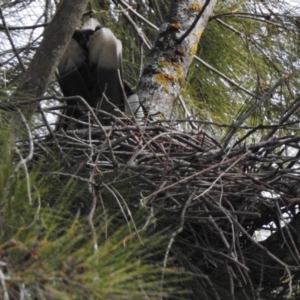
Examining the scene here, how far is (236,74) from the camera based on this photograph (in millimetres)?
3641

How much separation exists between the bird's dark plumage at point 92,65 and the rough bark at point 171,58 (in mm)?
102

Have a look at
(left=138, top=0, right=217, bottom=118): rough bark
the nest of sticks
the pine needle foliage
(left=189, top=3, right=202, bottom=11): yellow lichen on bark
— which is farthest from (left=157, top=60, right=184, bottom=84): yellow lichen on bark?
the pine needle foliage

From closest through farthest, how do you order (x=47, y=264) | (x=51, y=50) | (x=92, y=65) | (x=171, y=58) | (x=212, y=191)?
(x=47, y=264) → (x=212, y=191) → (x=51, y=50) → (x=92, y=65) → (x=171, y=58)

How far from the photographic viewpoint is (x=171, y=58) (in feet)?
9.90

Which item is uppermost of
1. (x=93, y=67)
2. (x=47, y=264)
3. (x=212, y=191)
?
(x=47, y=264)

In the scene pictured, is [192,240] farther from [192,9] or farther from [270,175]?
[192,9]

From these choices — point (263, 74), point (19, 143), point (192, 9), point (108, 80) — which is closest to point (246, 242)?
point (19, 143)

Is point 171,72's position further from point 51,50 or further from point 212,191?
point 212,191

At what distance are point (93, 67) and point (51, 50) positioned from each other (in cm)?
66

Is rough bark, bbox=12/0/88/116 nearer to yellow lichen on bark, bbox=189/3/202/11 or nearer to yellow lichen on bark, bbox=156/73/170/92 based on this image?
yellow lichen on bark, bbox=156/73/170/92

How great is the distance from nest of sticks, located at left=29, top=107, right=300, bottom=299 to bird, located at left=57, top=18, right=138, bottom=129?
1.86ft

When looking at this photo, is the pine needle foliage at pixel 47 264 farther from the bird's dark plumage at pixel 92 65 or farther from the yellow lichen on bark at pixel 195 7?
the yellow lichen on bark at pixel 195 7

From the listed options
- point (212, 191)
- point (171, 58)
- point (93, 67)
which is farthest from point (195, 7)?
point (212, 191)

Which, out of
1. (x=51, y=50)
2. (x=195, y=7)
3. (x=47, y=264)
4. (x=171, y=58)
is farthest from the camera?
(x=195, y=7)
